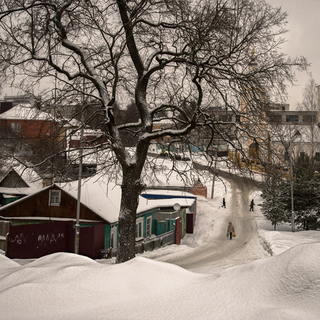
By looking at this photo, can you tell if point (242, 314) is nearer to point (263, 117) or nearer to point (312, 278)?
point (312, 278)

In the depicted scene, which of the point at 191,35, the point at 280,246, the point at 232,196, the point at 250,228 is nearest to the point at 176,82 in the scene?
the point at 191,35

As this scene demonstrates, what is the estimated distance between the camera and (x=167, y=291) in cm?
328

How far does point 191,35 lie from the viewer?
323 inches

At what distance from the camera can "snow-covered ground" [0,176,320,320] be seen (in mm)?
2607

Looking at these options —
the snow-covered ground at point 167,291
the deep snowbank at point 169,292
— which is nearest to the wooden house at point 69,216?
the snow-covered ground at point 167,291

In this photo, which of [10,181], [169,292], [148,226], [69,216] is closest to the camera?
[169,292]

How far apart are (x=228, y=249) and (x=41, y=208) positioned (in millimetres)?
12056

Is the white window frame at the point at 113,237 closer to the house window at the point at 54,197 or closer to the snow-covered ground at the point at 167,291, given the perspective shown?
the house window at the point at 54,197

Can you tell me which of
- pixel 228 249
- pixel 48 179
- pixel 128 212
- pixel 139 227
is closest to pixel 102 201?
pixel 139 227

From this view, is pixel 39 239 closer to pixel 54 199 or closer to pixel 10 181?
pixel 54 199

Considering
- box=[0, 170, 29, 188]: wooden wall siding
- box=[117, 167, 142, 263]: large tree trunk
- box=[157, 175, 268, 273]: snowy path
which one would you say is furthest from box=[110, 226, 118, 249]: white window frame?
box=[0, 170, 29, 188]: wooden wall siding

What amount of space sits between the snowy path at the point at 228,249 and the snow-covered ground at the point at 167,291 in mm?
7573

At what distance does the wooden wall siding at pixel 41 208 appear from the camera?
19603 millimetres

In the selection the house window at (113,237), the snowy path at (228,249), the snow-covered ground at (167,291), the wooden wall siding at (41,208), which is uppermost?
the snow-covered ground at (167,291)
